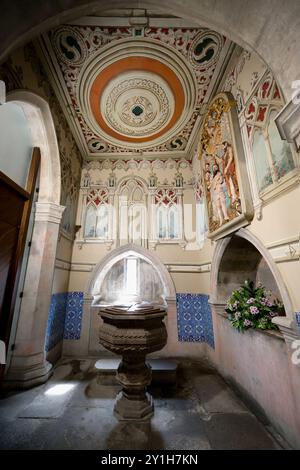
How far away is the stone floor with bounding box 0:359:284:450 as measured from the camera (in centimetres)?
192

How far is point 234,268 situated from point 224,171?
71.0 inches

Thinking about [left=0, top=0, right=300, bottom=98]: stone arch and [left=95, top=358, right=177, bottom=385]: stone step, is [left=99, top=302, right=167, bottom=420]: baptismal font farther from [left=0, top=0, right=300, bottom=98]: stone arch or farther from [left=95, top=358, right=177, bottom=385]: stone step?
[left=0, top=0, right=300, bottom=98]: stone arch

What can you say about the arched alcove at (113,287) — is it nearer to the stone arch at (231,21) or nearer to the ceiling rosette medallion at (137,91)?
the ceiling rosette medallion at (137,91)

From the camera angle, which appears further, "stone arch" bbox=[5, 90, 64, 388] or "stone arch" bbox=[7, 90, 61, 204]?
"stone arch" bbox=[7, 90, 61, 204]

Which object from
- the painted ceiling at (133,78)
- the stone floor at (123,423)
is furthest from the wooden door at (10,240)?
the painted ceiling at (133,78)

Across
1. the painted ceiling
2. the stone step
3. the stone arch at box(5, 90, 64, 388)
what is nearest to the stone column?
the stone arch at box(5, 90, 64, 388)

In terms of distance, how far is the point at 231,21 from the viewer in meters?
1.53

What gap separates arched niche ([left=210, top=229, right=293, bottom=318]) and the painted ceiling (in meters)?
2.97

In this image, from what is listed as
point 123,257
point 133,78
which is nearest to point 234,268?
point 123,257

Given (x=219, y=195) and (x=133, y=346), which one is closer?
(x=133, y=346)

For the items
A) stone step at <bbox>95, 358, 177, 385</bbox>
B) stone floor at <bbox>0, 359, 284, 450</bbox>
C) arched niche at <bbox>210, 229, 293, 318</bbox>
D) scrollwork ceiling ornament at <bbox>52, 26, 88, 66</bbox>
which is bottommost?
stone floor at <bbox>0, 359, 284, 450</bbox>

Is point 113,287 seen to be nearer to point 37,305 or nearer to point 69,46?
point 37,305

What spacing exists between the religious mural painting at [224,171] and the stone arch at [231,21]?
137cm

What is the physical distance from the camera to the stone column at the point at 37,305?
121 inches
